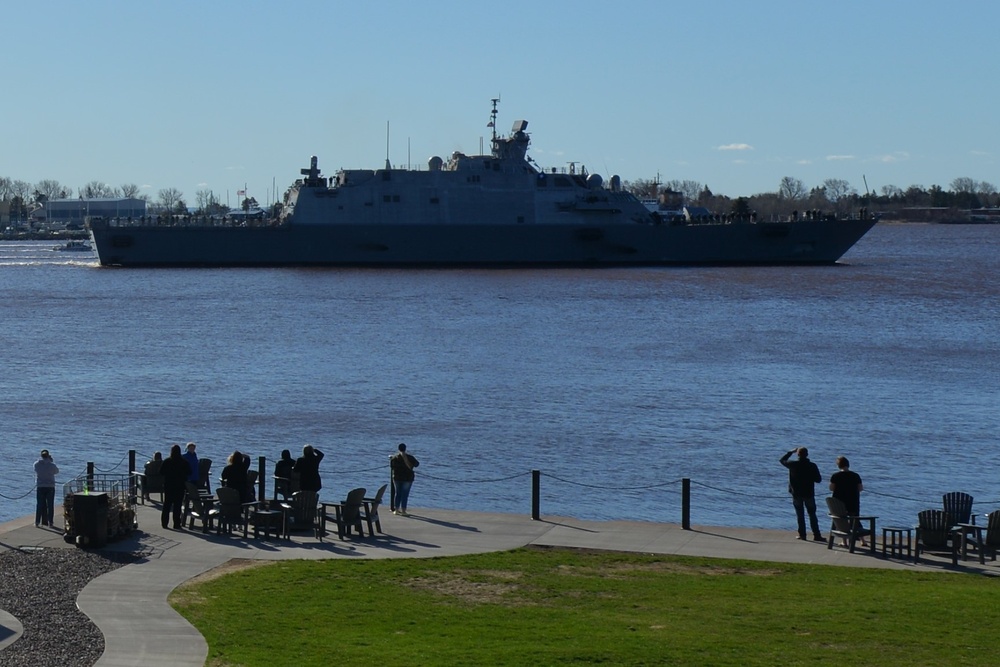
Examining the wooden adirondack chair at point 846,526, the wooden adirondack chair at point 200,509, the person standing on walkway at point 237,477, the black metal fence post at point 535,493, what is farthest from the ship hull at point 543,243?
the wooden adirondack chair at point 846,526

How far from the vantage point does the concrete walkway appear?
484 inches

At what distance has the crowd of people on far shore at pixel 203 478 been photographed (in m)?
15.5

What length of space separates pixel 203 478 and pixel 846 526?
775cm

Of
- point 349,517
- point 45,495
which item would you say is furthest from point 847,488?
point 45,495

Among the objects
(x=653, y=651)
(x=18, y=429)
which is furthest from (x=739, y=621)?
(x=18, y=429)

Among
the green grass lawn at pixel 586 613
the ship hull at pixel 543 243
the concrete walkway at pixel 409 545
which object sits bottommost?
the concrete walkway at pixel 409 545

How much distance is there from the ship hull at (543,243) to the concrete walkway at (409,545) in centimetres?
6939

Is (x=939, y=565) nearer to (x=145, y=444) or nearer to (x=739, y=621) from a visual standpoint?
(x=739, y=621)

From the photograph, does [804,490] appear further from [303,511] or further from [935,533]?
[303,511]

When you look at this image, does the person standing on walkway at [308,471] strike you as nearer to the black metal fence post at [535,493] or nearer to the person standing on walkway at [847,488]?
the black metal fence post at [535,493]

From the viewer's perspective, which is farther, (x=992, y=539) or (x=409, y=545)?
(x=409, y=545)

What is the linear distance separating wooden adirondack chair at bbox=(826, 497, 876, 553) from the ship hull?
232 feet

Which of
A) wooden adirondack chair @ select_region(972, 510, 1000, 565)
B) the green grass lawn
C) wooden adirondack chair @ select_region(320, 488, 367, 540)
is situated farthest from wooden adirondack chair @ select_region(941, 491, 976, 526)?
wooden adirondack chair @ select_region(320, 488, 367, 540)

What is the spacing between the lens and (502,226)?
85.2 meters
